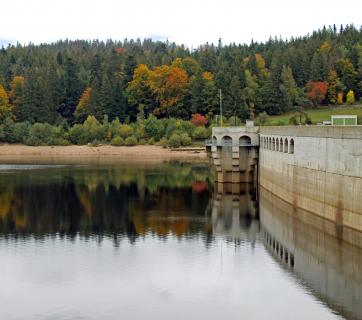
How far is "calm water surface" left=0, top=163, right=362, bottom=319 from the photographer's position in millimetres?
37969

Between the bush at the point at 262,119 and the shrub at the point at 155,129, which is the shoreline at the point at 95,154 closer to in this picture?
the shrub at the point at 155,129

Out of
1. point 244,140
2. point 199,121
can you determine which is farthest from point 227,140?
point 199,121

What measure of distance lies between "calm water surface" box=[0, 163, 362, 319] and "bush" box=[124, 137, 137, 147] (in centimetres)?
7790

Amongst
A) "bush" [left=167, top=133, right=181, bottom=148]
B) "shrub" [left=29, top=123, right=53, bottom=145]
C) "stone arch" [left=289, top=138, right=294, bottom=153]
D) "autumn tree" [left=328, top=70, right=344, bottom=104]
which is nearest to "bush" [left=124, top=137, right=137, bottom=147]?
"bush" [left=167, top=133, right=181, bottom=148]

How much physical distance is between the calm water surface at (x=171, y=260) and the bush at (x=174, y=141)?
2862 inches

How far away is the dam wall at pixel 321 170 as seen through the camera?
4928cm

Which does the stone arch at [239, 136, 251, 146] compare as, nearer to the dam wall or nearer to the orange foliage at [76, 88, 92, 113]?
the dam wall

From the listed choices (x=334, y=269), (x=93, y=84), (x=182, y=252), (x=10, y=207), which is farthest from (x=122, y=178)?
(x=93, y=84)

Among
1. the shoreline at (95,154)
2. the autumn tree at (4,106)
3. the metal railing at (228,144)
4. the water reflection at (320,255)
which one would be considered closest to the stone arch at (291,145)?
the water reflection at (320,255)

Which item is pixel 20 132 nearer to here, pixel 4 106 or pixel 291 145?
pixel 4 106

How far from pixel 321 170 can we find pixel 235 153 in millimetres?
33550

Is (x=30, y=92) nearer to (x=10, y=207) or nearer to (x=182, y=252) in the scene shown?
(x=10, y=207)

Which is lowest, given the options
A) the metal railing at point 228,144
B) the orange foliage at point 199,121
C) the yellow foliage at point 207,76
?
the metal railing at point 228,144

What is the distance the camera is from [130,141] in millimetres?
161000
